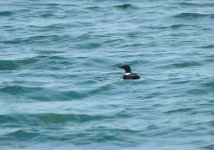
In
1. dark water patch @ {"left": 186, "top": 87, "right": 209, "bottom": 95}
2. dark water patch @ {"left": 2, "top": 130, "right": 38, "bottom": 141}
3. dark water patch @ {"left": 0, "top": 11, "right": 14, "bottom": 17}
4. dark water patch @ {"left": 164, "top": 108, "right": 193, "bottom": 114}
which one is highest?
dark water patch @ {"left": 0, "top": 11, "right": 14, "bottom": 17}

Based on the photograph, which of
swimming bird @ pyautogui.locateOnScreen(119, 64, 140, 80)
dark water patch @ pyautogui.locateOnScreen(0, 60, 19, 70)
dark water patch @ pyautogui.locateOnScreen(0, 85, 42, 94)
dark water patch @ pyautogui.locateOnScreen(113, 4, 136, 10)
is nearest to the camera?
dark water patch @ pyautogui.locateOnScreen(0, 85, 42, 94)

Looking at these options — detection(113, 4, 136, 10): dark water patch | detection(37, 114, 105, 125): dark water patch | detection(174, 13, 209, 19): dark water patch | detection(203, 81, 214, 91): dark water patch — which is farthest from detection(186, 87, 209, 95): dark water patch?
detection(113, 4, 136, 10): dark water patch

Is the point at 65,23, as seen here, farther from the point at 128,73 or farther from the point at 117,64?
the point at 128,73

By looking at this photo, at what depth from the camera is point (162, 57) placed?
22766mm

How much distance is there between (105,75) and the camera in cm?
2106

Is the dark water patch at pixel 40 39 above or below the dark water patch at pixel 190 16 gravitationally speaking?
above

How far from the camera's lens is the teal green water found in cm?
1644

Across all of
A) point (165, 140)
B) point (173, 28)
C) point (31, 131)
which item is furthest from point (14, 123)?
point (173, 28)

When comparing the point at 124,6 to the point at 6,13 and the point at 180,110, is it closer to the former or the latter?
the point at 6,13

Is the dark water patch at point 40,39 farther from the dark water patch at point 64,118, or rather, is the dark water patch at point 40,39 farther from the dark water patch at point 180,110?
the dark water patch at point 180,110

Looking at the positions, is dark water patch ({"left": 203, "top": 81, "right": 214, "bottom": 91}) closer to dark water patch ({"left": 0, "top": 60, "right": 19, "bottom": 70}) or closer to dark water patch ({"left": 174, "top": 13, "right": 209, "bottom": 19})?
dark water patch ({"left": 0, "top": 60, "right": 19, "bottom": 70})

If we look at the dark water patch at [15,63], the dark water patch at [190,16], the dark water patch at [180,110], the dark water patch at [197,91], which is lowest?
the dark water patch at [197,91]

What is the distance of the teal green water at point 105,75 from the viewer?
16438 mm


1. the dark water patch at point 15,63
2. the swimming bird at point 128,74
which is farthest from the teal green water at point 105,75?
the swimming bird at point 128,74
